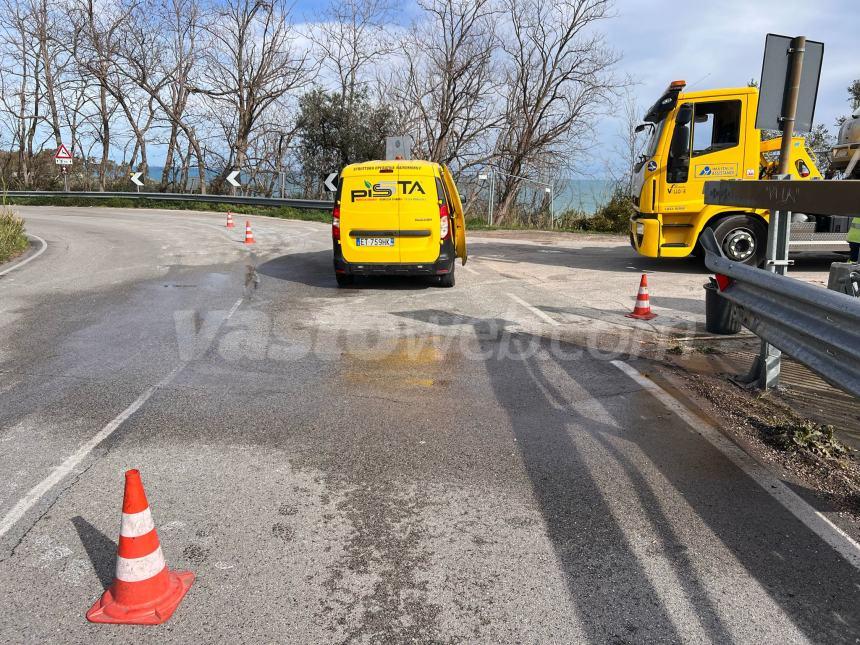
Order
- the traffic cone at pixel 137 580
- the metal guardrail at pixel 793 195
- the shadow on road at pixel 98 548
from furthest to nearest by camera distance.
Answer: the metal guardrail at pixel 793 195 < the shadow on road at pixel 98 548 < the traffic cone at pixel 137 580

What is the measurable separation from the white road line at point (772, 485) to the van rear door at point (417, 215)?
5.35m

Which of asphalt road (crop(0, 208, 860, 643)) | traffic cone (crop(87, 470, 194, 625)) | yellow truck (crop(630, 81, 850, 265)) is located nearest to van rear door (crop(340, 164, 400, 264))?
asphalt road (crop(0, 208, 860, 643))

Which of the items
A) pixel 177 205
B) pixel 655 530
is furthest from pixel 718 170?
pixel 177 205

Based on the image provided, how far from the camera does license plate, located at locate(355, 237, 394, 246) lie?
1050cm

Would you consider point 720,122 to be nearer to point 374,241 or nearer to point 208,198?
point 374,241

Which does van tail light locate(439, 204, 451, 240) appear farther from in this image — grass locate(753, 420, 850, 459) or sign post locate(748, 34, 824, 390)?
grass locate(753, 420, 850, 459)

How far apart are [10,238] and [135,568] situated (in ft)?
50.0

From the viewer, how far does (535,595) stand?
9.56ft

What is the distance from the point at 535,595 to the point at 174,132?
38205 millimetres

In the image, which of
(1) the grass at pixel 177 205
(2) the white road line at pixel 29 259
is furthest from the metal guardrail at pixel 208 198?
(2) the white road line at pixel 29 259

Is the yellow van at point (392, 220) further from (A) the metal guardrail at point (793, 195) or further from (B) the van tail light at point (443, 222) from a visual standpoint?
(A) the metal guardrail at point (793, 195)

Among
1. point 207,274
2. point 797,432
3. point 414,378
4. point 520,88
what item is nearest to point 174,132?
point 520,88

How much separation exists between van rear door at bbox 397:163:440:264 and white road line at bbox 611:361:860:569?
5.35m

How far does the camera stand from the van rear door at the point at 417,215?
34.3ft
